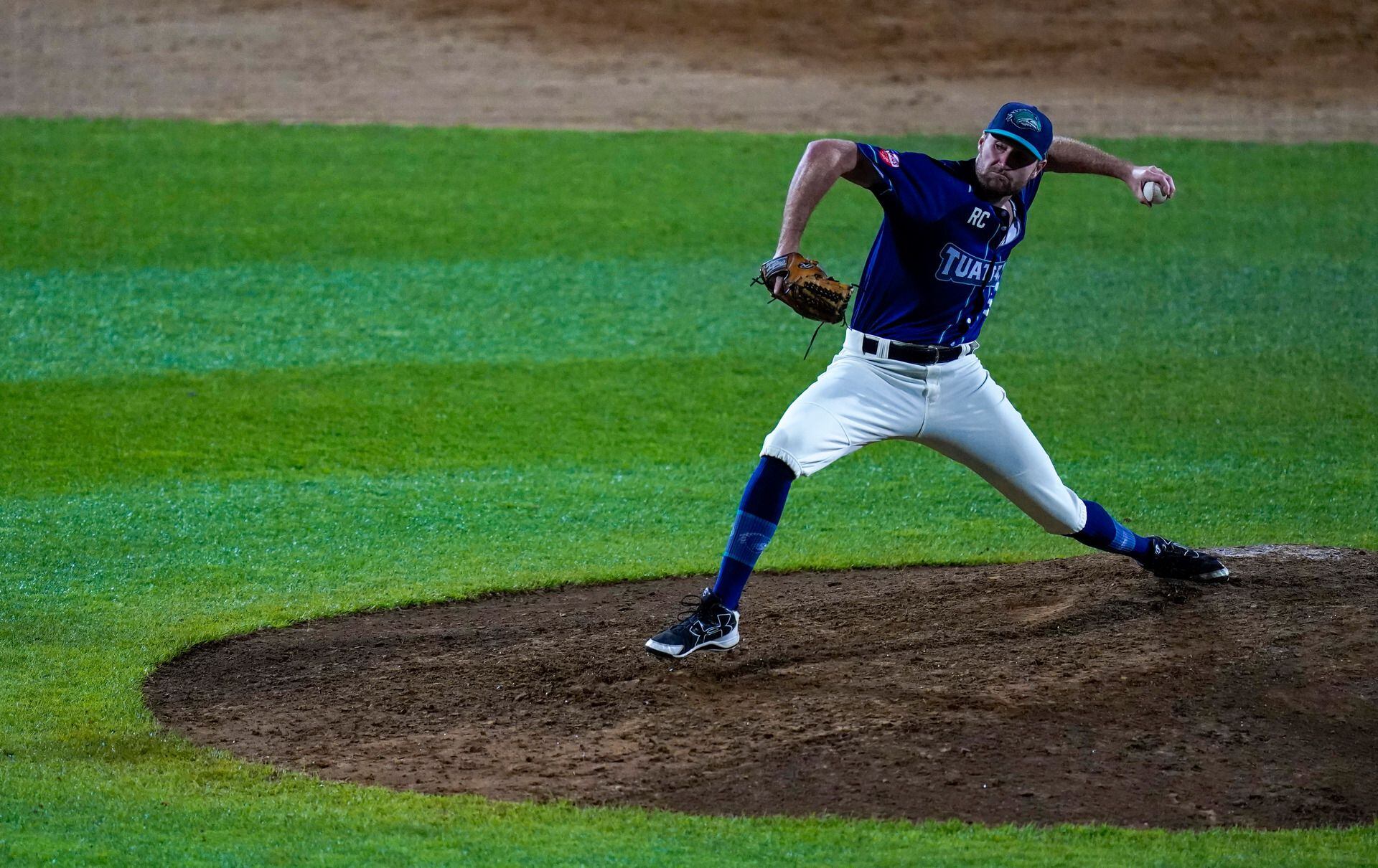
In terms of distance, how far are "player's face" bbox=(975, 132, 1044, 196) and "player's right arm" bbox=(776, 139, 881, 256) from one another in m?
0.46

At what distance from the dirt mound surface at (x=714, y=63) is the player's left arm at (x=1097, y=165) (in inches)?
402

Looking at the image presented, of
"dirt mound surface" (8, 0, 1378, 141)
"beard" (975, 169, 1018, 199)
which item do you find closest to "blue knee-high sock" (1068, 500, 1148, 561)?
"beard" (975, 169, 1018, 199)

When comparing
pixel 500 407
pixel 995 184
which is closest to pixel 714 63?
pixel 500 407

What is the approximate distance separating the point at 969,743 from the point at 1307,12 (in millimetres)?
17279

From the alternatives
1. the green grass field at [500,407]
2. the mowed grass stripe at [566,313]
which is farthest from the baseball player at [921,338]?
the mowed grass stripe at [566,313]

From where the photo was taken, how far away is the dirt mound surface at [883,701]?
4.34m

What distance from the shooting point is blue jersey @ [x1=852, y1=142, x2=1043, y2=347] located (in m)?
4.89

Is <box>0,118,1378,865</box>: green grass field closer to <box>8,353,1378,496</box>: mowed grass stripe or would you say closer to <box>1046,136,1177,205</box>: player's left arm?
<box>8,353,1378,496</box>: mowed grass stripe

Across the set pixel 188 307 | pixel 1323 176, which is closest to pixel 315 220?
pixel 188 307

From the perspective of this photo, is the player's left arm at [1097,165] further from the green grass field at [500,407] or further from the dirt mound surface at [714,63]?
the dirt mound surface at [714,63]

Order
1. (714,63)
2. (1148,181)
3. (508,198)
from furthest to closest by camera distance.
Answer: (714,63)
(508,198)
(1148,181)

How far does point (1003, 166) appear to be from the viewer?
Answer: 16.2 ft

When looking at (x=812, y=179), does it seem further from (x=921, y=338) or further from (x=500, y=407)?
(x=500, y=407)

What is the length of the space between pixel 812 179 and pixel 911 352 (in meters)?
0.76
